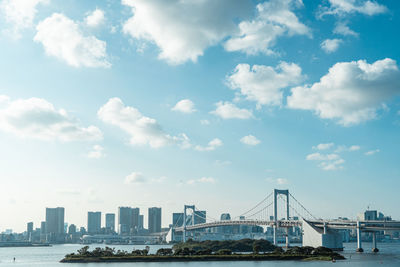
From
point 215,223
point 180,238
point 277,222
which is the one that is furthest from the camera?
point 180,238

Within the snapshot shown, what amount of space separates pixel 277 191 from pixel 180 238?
6914cm

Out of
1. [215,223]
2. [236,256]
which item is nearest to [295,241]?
[215,223]

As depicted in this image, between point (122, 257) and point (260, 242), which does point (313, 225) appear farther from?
point (122, 257)

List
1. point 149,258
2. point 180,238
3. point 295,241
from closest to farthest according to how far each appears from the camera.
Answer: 1. point 149,258
2. point 180,238
3. point 295,241

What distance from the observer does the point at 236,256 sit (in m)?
67.1

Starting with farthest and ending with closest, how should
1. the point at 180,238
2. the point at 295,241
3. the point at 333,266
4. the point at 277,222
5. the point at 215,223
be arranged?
the point at 295,241, the point at 180,238, the point at 215,223, the point at 277,222, the point at 333,266

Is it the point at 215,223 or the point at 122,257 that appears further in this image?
the point at 215,223

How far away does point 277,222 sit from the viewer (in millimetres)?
105875

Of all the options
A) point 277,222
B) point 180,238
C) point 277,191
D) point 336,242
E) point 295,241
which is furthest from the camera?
point 295,241

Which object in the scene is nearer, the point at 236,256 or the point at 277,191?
the point at 236,256

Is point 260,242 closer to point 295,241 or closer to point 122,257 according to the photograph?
point 122,257

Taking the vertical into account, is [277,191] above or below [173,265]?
above

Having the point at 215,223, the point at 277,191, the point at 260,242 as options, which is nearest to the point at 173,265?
the point at 260,242

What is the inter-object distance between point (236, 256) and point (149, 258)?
1179cm
